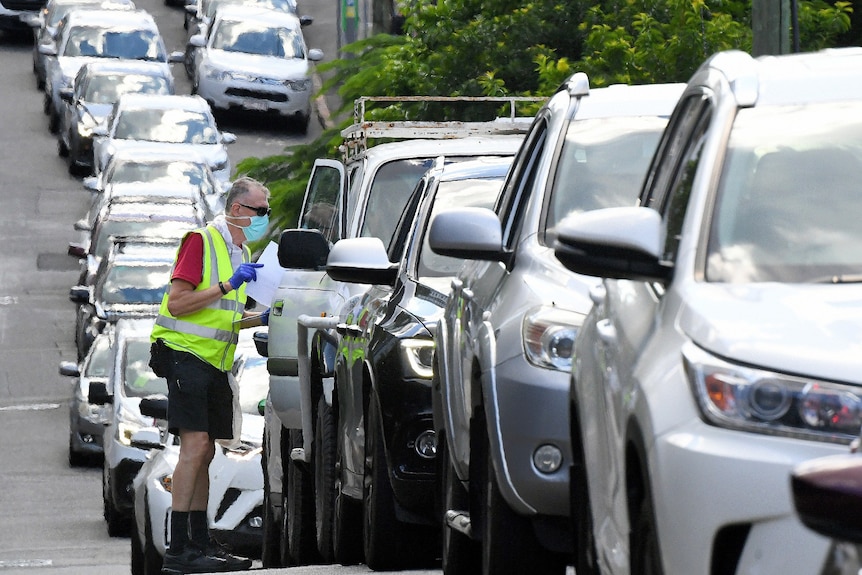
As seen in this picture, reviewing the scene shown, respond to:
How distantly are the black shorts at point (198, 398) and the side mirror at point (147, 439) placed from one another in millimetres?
6746

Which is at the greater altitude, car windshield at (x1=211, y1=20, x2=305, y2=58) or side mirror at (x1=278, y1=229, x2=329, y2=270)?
side mirror at (x1=278, y1=229, x2=329, y2=270)

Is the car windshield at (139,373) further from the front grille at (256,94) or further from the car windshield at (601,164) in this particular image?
the car windshield at (601,164)

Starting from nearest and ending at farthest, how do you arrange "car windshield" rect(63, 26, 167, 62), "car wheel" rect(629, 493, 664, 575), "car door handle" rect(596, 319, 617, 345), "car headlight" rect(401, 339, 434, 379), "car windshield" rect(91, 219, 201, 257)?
"car wheel" rect(629, 493, 664, 575), "car door handle" rect(596, 319, 617, 345), "car headlight" rect(401, 339, 434, 379), "car windshield" rect(91, 219, 201, 257), "car windshield" rect(63, 26, 167, 62)

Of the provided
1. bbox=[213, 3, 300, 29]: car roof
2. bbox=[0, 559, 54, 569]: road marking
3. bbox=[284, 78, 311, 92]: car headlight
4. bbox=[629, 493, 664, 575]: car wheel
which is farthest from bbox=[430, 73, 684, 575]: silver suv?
bbox=[213, 3, 300, 29]: car roof

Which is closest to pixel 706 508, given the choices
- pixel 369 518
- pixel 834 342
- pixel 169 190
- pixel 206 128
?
pixel 834 342

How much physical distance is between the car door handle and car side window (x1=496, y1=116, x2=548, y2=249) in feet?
6.85

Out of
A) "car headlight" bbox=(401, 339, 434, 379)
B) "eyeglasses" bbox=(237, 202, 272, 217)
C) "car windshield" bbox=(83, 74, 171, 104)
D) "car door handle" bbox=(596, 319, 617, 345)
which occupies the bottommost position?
"car windshield" bbox=(83, 74, 171, 104)

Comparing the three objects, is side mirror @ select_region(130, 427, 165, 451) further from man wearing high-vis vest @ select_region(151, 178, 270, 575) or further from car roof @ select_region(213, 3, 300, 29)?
car roof @ select_region(213, 3, 300, 29)

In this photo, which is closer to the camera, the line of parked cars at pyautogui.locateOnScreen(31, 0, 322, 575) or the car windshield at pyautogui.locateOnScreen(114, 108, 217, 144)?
the line of parked cars at pyautogui.locateOnScreen(31, 0, 322, 575)

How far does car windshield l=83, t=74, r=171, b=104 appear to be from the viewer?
132 feet

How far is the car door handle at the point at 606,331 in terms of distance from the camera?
214 inches

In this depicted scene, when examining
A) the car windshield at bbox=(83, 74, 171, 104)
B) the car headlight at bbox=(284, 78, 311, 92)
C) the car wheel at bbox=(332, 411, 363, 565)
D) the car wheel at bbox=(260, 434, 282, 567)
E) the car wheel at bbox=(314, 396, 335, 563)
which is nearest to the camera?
the car wheel at bbox=(332, 411, 363, 565)

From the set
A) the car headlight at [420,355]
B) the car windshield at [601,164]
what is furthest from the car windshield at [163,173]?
the car windshield at [601,164]

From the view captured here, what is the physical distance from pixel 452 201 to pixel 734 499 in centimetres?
567
